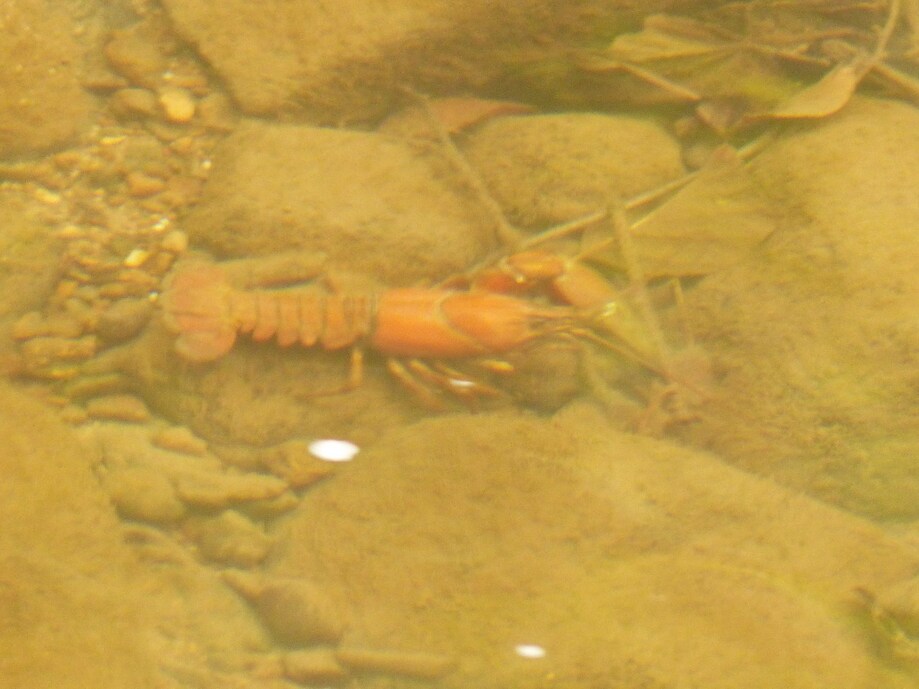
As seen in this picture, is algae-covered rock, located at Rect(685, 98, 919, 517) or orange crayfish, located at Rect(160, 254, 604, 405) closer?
algae-covered rock, located at Rect(685, 98, 919, 517)

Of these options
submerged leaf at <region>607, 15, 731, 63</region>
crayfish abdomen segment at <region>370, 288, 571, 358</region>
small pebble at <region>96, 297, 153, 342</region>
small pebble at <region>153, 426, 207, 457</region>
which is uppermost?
submerged leaf at <region>607, 15, 731, 63</region>

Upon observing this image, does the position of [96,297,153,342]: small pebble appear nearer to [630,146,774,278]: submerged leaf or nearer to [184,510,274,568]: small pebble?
[184,510,274,568]: small pebble

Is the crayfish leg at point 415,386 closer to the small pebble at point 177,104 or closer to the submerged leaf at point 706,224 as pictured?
the submerged leaf at point 706,224

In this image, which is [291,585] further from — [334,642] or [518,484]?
[518,484]

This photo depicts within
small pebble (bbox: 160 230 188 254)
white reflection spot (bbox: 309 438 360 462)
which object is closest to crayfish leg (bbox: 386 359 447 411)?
white reflection spot (bbox: 309 438 360 462)

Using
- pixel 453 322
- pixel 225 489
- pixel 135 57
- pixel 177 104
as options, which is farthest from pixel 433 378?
pixel 135 57

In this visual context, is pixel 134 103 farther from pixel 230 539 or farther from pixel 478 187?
pixel 230 539

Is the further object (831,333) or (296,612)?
(831,333)
